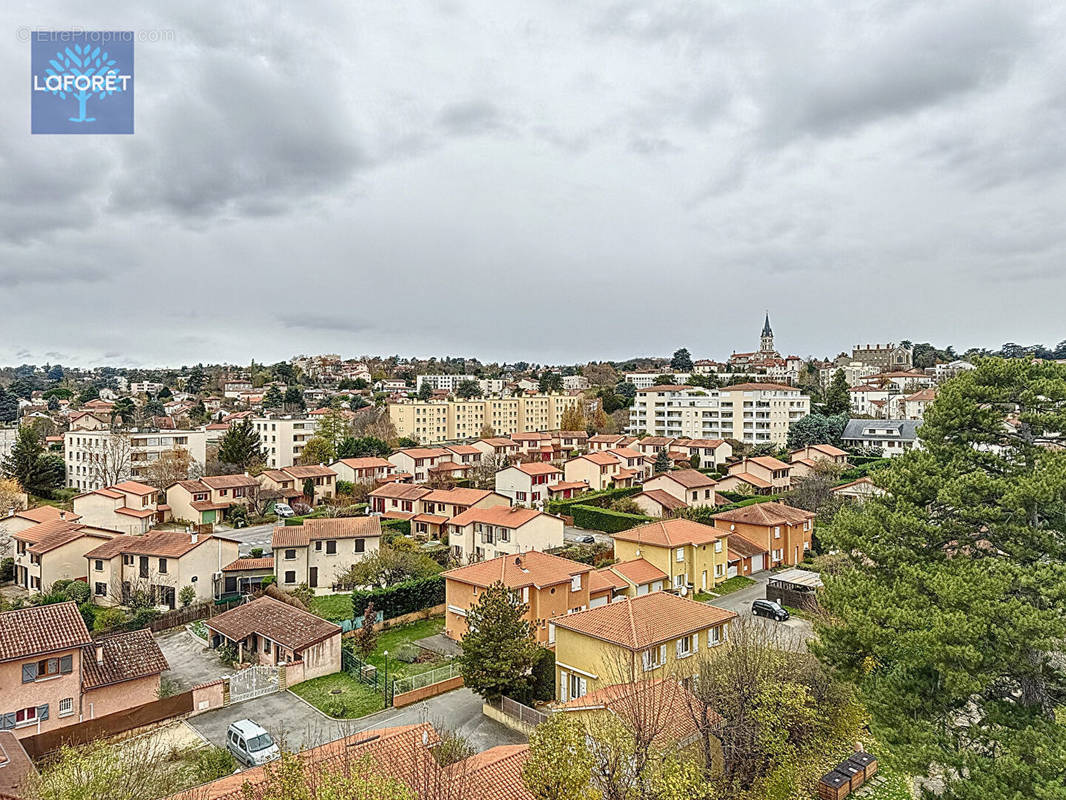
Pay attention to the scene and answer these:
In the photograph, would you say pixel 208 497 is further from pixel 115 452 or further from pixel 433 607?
pixel 433 607

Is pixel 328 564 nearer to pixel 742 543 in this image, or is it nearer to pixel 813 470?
pixel 742 543

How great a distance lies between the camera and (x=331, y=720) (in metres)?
21.2

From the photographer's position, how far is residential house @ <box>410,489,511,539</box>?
145ft

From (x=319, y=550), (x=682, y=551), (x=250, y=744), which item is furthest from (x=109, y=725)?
(x=682, y=551)

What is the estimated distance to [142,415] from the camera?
94.4m

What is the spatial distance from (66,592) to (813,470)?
53.1 meters

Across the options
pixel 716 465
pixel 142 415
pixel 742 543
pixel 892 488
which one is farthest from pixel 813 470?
pixel 142 415

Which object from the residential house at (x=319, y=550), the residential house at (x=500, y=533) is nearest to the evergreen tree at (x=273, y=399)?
the residential house at (x=500, y=533)

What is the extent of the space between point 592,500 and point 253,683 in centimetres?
3239

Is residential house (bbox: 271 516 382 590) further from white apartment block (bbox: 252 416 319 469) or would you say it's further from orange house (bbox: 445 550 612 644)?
white apartment block (bbox: 252 416 319 469)

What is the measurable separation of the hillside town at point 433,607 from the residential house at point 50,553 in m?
0.14

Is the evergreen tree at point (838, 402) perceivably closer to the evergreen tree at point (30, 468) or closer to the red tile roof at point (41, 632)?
the red tile roof at point (41, 632)

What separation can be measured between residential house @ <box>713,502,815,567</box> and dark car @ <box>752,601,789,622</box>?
26.7ft

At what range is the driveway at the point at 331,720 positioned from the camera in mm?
19969
